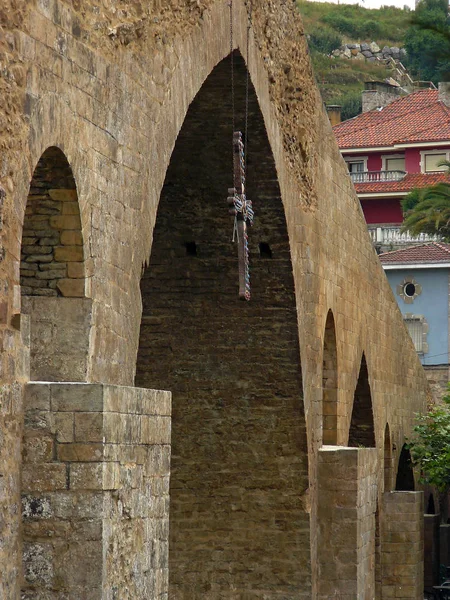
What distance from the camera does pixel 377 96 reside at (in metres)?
57.4

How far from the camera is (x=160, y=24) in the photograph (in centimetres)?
1098

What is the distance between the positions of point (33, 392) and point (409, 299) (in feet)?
108

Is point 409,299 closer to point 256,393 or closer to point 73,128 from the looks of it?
point 256,393

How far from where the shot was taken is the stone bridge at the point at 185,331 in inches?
321

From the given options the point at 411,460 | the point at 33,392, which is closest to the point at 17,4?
the point at 33,392

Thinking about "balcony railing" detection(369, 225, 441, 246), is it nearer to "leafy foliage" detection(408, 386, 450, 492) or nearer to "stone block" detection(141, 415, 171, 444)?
"leafy foliage" detection(408, 386, 450, 492)

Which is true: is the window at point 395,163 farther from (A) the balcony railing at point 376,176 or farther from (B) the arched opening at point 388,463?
(B) the arched opening at point 388,463

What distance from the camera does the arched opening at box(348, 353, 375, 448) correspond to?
2237cm

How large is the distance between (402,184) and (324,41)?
45.5 metres

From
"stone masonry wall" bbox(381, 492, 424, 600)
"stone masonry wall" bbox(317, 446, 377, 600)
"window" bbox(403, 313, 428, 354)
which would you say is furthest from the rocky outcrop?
"stone masonry wall" bbox(317, 446, 377, 600)

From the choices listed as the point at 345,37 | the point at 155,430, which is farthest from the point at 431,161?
the point at 345,37

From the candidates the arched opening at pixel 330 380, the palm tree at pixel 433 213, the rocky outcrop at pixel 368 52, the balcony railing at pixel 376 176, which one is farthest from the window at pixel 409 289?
the rocky outcrop at pixel 368 52

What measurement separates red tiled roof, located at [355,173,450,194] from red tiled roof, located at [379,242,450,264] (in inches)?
275

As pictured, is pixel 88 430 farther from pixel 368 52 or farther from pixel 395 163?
pixel 368 52
